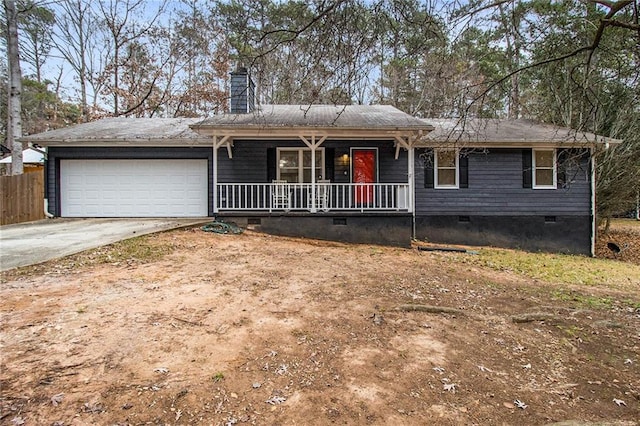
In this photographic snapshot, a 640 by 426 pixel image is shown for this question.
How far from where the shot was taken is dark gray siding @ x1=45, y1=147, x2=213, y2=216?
35.6 feet

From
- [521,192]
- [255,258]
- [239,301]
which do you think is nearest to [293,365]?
[239,301]

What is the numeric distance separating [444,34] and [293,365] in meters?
4.17

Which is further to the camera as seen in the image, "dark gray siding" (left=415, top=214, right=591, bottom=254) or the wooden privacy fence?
"dark gray siding" (left=415, top=214, right=591, bottom=254)

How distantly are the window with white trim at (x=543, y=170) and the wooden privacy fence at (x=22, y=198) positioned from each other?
51.0 ft

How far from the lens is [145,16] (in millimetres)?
18609

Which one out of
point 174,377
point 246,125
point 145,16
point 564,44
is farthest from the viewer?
point 145,16

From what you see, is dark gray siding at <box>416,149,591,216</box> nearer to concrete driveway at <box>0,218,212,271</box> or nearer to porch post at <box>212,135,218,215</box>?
porch post at <box>212,135,218,215</box>

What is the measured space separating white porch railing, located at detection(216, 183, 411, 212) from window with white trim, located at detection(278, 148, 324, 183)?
0.43 meters

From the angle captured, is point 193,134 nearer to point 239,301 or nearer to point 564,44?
point 239,301

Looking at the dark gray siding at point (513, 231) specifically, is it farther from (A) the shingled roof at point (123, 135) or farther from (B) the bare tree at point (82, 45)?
(B) the bare tree at point (82, 45)

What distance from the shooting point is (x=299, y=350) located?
309 centimetres

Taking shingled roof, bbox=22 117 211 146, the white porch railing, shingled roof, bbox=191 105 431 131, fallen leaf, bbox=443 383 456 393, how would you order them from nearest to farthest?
fallen leaf, bbox=443 383 456 393 < shingled roof, bbox=191 105 431 131 < the white porch railing < shingled roof, bbox=22 117 211 146

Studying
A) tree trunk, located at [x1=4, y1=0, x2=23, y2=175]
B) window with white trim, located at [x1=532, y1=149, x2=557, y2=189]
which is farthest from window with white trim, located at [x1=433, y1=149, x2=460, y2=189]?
tree trunk, located at [x1=4, y1=0, x2=23, y2=175]

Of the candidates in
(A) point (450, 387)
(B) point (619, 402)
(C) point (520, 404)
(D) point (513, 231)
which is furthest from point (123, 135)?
(D) point (513, 231)
